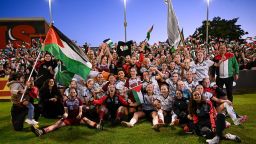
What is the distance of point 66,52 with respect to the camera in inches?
344

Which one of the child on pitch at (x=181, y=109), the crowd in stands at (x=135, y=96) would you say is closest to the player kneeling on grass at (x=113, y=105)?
the crowd in stands at (x=135, y=96)

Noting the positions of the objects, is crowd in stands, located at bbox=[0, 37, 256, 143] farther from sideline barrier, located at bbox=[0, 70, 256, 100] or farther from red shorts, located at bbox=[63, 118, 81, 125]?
sideline barrier, located at bbox=[0, 70, 256, 100]

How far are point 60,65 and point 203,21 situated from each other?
119 feet

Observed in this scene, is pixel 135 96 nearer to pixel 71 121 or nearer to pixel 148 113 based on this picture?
pixel 148 113

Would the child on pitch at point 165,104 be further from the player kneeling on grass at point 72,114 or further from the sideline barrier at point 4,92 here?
the sideline barrier at point 4,92

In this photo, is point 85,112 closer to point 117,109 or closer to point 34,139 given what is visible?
point 117,109

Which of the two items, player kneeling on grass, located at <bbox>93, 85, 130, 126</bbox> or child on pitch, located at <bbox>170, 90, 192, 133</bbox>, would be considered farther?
player kneeling on grass, located at <bbox>93, 85, 130, 126</bbox>

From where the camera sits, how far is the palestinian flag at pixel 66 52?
28.6 ft

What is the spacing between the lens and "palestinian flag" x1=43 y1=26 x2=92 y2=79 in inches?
343

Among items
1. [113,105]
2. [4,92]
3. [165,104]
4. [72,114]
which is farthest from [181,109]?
[4,92]

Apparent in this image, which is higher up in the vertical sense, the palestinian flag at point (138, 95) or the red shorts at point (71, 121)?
the palestinian flag at point (138, 95)

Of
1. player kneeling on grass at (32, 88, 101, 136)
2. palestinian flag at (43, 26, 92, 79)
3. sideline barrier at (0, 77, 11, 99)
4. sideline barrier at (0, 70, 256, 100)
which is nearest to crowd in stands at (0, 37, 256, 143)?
player kneeling on grass at (32, 88, 101, 136)

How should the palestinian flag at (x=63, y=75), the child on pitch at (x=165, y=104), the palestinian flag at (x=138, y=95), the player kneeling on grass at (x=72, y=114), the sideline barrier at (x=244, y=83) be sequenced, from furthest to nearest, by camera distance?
the sideline barrier at (x=244, y=83) < the palestinian flag at (x=63, y=75) < the palestinian flag at (x=138, y=95) < the child on pitch at (x=165, y=104) < the player kneeling on grass at (x=72, y=114)

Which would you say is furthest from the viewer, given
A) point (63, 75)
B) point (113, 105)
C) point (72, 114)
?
point (63, 75)
